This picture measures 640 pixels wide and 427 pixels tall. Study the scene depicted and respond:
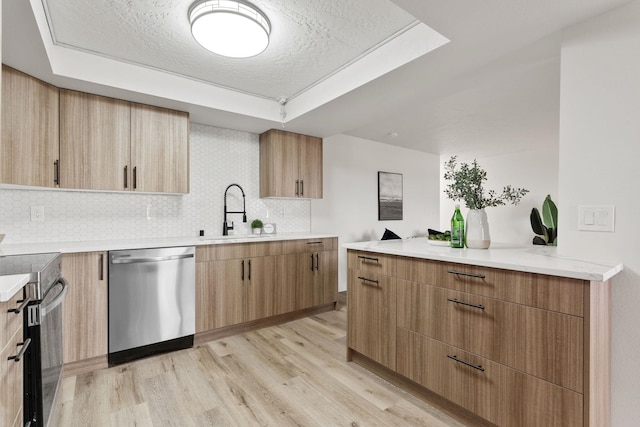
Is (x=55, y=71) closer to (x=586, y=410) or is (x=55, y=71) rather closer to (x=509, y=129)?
(x=586, y=410)

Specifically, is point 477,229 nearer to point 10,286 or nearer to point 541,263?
point 541,263

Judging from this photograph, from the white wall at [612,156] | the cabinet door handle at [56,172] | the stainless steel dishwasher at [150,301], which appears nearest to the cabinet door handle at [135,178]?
the cabinet door handle at [56,172]

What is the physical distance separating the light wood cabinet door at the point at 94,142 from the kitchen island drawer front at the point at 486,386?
2673 millimetres

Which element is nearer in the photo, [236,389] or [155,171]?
[236,389]

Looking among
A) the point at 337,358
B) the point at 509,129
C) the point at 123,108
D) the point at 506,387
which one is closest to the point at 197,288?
the point at 337,358

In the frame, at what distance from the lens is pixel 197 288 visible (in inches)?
112

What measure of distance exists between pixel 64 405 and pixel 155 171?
6.09ft

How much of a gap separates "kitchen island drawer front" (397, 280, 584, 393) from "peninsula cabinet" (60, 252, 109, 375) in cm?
227

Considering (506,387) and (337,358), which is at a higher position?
(506,387)

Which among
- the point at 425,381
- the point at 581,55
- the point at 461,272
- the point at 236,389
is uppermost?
the point at 581,55

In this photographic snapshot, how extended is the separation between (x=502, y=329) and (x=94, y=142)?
3.23m

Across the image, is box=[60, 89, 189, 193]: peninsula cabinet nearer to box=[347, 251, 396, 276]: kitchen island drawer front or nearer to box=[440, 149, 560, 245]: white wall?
box=[347, 251, 396, 276]: kitchen island drawer front

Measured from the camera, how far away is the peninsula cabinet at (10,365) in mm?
1009

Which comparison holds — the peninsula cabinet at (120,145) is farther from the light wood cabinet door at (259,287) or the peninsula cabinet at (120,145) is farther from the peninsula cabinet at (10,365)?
the peninsula cabinet at (10,365)
